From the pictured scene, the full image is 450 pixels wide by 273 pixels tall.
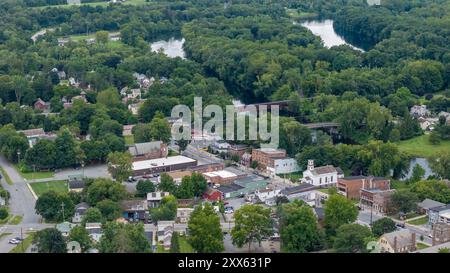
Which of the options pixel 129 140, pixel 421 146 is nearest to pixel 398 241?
pixel 421 146

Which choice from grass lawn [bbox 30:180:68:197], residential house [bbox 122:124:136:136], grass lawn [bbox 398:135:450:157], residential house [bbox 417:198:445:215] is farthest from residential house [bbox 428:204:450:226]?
residential house [bbox 122:124:136:136]

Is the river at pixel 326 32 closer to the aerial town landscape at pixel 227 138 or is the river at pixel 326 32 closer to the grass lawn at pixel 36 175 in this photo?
the aerial town landscape at pixel 227 138

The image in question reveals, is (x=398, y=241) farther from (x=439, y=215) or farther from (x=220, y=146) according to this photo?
(x=220, y=146)

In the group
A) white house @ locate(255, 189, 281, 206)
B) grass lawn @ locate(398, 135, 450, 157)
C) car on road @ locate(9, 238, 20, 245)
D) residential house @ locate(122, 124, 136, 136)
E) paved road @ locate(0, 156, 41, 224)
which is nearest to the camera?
car on road @ locate(9, 238, 20, 245)

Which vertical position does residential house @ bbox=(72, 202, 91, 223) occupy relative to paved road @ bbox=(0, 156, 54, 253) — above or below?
above

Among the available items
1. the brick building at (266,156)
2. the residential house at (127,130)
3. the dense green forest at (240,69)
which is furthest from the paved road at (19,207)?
the brick building at (266,156)

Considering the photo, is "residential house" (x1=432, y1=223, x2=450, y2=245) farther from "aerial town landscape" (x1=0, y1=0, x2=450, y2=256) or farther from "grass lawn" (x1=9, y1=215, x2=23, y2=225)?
A: "grass lawn" (x1=9, y1=215, x2=23, y2=225)
